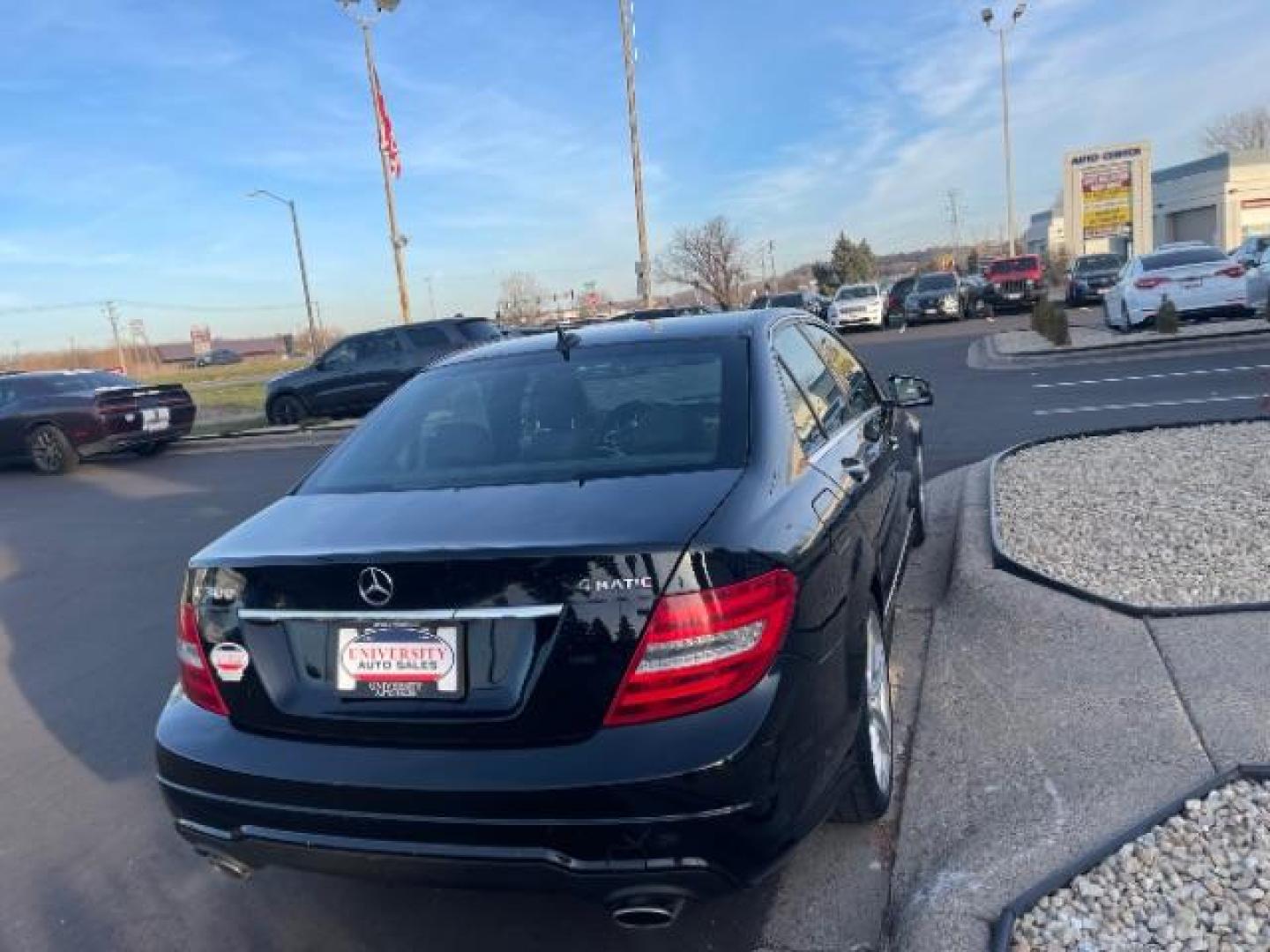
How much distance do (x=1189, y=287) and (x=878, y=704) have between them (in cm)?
1763

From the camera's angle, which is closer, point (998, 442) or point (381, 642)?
point (381, 642)

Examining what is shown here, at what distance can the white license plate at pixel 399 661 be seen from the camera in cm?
232

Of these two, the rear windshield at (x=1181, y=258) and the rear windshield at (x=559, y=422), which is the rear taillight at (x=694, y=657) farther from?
the rear windshield at (x=1181, y=258)

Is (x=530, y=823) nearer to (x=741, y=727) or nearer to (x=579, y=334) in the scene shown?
(x=741, y=727)

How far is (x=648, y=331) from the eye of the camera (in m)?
3.74

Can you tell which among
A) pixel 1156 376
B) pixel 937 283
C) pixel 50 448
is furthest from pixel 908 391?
pixel 937 283

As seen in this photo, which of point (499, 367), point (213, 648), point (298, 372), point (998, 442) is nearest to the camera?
point (213, 648)

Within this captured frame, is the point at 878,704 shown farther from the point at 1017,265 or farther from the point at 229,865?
the point at 1017,265

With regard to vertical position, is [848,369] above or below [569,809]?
above

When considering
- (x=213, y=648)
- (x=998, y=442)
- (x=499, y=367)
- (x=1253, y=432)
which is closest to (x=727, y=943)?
(x=213, y=648)

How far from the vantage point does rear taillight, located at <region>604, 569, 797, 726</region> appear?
87.7 inches

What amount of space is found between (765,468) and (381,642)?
113 cm

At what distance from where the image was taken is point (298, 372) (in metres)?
18.3

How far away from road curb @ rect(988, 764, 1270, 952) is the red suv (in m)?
31.5
